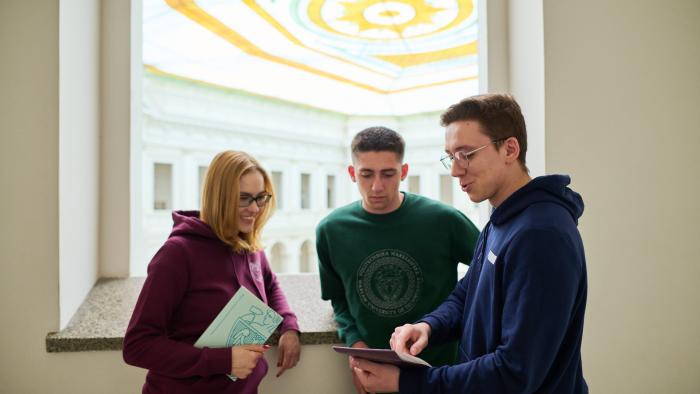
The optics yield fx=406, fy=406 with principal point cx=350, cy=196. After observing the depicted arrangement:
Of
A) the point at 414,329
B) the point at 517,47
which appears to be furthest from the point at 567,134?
the point at 414,329

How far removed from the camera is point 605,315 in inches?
61.0

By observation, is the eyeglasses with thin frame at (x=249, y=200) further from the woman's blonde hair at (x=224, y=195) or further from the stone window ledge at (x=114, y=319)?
the stone window ledge at (x=114, y=319)

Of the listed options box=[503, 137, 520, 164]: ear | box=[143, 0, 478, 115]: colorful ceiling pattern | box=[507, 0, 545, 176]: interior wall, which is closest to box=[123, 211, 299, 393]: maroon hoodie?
box=[503, 137, 520, 164]: ear

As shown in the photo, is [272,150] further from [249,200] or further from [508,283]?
[508,283]

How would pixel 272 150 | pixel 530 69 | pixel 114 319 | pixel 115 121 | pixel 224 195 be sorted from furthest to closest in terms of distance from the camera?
pixel 272 150 → pixel 115 121 → pixel 530 69 → pixel 114 319 → pixel 224 195

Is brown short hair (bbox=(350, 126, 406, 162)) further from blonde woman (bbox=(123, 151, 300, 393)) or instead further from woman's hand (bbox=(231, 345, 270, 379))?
woman's hand (bbox=(231, 345, 270, 379))

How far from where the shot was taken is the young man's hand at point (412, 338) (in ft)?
3.30

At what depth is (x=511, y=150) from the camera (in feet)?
3.06

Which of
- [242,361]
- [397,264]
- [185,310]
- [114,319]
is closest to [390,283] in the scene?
[397,264]

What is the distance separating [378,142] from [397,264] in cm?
41

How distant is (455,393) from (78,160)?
5.17 ft

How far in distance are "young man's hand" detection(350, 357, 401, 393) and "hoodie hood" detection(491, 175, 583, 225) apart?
427 mm

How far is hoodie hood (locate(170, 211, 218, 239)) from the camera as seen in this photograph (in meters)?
1.13

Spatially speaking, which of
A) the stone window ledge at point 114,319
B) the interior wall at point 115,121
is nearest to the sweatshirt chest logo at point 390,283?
the stone window ledge at point 114,319
